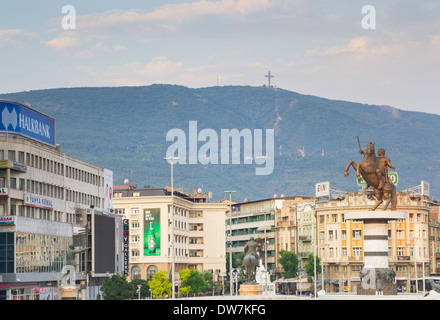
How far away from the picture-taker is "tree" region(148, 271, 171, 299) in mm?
182750

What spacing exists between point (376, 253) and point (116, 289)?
193ft

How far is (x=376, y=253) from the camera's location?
10594 cm

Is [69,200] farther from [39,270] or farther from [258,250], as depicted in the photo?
[258,250]

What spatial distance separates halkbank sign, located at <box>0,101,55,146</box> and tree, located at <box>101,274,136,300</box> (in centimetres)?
2334

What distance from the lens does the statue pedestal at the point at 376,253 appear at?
10425cm

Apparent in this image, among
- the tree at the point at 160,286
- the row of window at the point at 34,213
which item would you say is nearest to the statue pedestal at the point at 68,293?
the row of window at the point at 34,213

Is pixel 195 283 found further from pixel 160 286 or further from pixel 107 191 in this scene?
pixel 107 191

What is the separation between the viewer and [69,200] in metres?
159

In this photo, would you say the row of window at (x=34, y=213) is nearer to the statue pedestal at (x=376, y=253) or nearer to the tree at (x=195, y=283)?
the statue pedestal at (x=376, y=253)

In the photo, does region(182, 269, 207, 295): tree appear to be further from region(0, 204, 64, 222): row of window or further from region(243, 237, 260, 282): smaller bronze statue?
region(243, 237, 260, 282): smaller bronze statue

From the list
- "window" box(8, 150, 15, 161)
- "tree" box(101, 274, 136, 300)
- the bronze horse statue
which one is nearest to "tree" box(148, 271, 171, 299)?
"tree" box(101, 274, 136, 300)

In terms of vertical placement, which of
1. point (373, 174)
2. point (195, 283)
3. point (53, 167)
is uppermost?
point (53, 167)

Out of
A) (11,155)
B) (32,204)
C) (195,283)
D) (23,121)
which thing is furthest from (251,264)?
(195,283)
